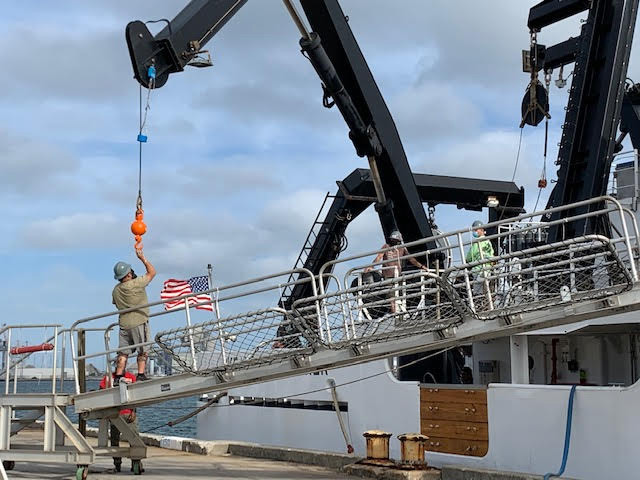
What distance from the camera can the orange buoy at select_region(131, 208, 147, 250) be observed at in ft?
37.9

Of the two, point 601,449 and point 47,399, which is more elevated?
point 47,399

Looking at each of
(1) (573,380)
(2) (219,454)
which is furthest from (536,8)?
(2) (219,454)

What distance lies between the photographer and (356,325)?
1095cm

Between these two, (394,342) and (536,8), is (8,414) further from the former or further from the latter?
(536,8)

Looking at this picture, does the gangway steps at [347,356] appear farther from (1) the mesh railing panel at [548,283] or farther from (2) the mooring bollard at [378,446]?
(2) the mooring bollard at [378,446]

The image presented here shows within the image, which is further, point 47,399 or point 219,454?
point 219,454

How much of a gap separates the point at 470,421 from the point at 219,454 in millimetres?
4981

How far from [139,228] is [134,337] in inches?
59.0

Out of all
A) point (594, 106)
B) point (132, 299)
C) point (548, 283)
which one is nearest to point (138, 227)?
point (132, 299)

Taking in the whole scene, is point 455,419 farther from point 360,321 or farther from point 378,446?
point 360,321

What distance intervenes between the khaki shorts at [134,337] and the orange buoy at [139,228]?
43.6 inches

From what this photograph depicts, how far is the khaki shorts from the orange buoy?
1.11 m

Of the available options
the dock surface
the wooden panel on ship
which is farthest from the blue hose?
the dock surface

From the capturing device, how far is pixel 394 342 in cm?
1053
